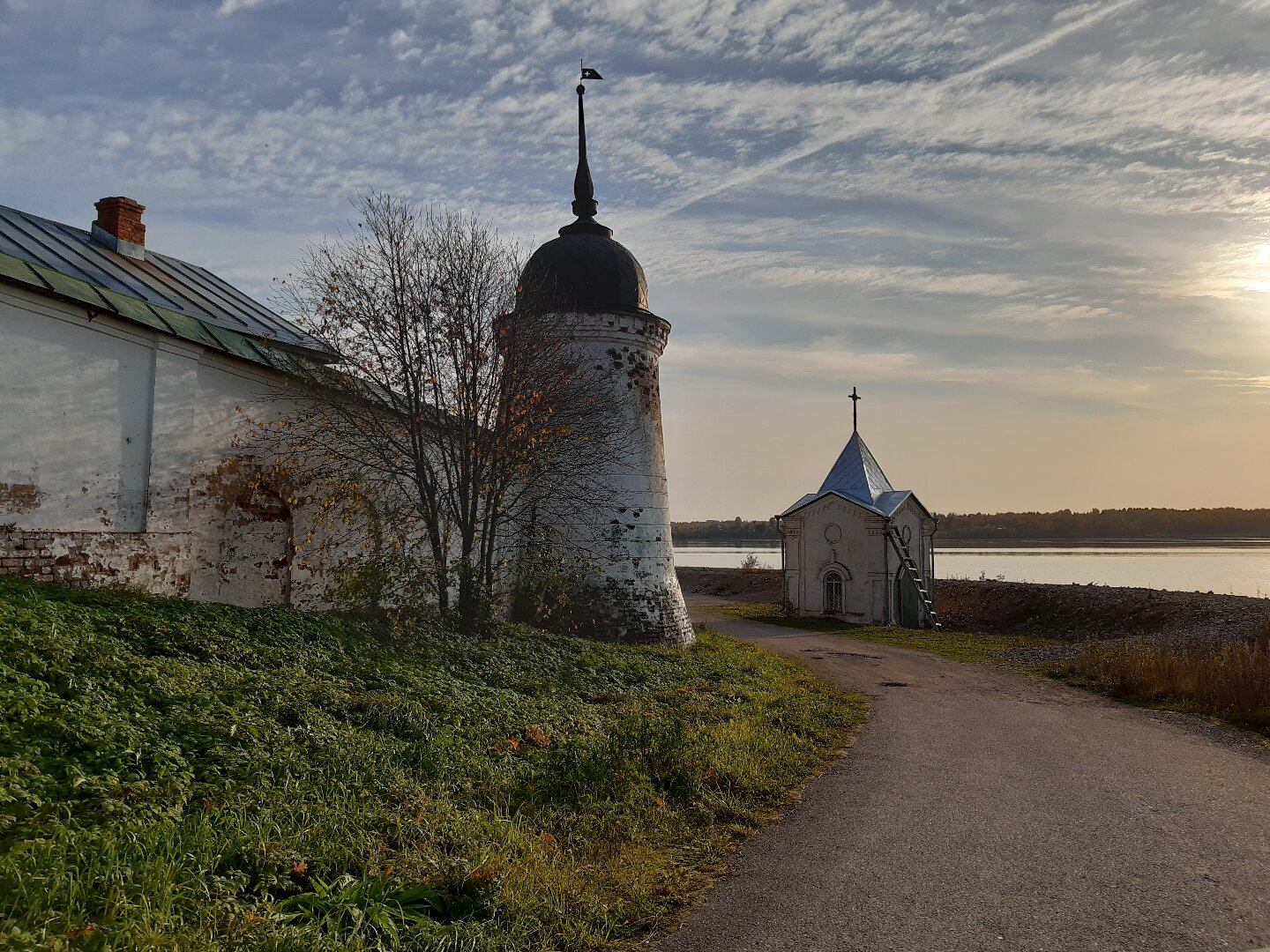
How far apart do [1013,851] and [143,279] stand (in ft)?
45.5

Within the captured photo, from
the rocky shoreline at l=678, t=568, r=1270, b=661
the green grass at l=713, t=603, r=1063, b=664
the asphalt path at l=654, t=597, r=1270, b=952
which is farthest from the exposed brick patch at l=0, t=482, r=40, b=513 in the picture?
the rocky shoreline at l=678, t=568, r=1270, b=661

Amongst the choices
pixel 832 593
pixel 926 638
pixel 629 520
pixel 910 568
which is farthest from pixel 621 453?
pixel 910 568

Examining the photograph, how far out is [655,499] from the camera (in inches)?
703

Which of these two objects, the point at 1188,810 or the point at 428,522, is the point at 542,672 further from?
the point at 1188,810

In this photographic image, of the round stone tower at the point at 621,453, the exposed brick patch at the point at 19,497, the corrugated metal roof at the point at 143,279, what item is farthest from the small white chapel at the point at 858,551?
the exposed brick patch at the point at 19,497

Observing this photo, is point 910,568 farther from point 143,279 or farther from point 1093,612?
point 143,279

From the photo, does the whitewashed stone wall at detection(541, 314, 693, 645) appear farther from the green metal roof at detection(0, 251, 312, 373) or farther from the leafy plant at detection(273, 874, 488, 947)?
the leafy plant at detection(273, 874, 488, 947)

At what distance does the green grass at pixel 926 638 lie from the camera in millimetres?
20234

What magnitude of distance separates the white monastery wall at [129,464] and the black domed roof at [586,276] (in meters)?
6.35

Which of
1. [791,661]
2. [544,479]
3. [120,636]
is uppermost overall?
[544,479]

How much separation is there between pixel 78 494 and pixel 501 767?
21.7 ft

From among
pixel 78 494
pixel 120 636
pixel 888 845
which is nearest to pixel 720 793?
pixel 888 845

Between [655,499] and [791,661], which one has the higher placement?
[655,499]

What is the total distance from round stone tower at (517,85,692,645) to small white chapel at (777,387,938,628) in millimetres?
11923
